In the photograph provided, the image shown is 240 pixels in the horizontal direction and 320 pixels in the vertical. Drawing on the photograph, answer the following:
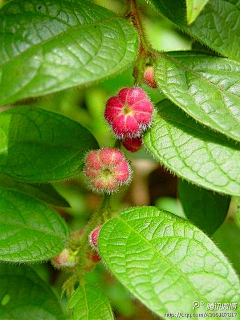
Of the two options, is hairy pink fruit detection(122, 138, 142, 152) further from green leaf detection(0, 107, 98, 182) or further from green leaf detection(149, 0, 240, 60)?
green leaf detection(149, 0, 240, 60)

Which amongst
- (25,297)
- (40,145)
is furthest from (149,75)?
(25,297)

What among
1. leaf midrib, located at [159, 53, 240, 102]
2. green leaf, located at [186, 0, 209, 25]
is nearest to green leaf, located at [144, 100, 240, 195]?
leaf midrib, located at [159, 53, 240, 102]

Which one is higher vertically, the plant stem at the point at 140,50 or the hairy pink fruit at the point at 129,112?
the plant stem at the point at 140,50

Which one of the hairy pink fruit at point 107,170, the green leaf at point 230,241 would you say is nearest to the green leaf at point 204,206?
the green leaf at point 230,241

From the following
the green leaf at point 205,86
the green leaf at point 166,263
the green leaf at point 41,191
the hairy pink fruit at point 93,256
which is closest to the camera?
the green leaf at point 166,263

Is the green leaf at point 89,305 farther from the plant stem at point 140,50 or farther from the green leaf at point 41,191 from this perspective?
the plant stem at point 140,50

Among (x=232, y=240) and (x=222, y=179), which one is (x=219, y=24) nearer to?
(x=222, y=179)
